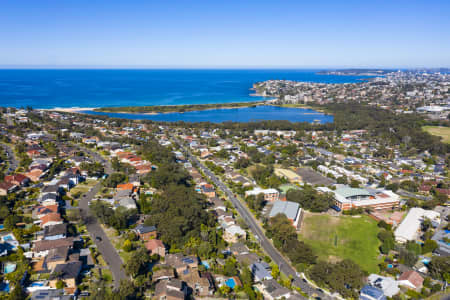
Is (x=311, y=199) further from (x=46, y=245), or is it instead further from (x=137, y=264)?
(x=46, y=245)

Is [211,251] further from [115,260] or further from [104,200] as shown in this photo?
[104,200]

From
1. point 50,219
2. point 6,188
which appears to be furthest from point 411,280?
point 6,188

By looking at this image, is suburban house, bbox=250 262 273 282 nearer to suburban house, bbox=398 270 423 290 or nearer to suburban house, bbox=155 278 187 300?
suburban house, bbox=155 278 187 300

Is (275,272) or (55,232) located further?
(55,232)

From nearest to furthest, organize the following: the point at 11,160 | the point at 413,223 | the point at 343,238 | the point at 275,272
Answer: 1. the point at 275,272
2. the point at 343,238
3. the point at 413,223
4. the point at 11,160

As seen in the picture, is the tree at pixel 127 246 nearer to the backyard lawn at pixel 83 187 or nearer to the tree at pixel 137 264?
the tree at pixel 137 264

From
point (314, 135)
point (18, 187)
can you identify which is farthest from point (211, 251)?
point (314, 135)

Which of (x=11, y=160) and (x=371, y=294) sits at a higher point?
(x=11, y=160)
